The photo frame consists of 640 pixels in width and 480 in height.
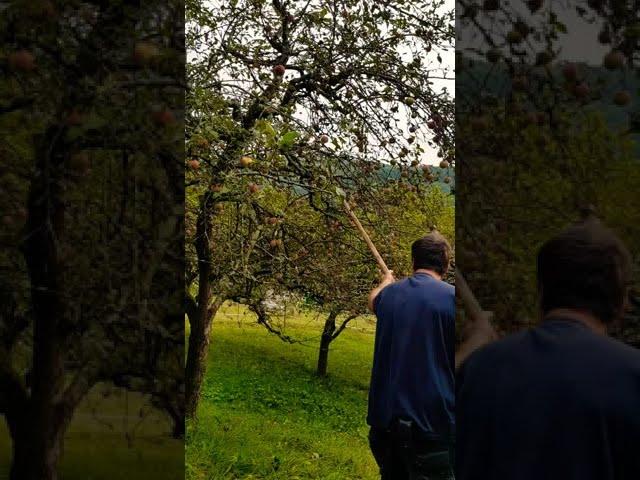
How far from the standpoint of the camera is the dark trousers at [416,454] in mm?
1748

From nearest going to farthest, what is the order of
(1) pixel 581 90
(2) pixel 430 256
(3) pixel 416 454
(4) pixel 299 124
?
(1) pixel 581 90, (3) pixel 416 454, (2) pixel 430 256, (4) pixel 299 124

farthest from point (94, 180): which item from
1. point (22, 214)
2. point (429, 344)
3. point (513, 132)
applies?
point (429, 344)

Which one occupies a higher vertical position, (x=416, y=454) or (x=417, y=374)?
(x=417, y=374)

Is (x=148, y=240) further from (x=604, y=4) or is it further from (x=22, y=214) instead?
(x=604, y=4)

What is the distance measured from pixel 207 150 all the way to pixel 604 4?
1.83 metres

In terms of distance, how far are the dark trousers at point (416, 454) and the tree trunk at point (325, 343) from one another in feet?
15.2

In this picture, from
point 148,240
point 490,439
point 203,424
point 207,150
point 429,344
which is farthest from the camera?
point 203,424

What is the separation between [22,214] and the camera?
126cm

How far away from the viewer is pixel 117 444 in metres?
1.34

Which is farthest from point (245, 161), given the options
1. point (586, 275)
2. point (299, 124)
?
point (586, 275)

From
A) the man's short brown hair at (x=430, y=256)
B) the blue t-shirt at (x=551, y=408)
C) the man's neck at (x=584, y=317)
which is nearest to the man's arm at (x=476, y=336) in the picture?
the blue t-shirt at (x=551, y=408)

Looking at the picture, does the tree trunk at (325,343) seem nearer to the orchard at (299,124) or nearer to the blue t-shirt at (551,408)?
the orchard at (299,124)

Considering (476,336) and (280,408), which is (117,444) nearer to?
(476,336)

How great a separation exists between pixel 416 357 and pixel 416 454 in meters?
0.24
